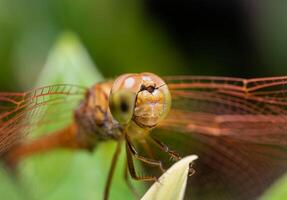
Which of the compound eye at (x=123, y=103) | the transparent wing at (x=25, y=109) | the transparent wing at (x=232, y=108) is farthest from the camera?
the transparent wing at (x=232, y=108)

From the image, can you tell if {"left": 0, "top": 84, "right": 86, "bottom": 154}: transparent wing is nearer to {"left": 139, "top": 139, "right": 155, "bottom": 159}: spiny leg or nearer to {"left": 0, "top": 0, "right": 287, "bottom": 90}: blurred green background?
{"left": 139, "top": 139, "right": 155, "bottom": 159}: spiny leg

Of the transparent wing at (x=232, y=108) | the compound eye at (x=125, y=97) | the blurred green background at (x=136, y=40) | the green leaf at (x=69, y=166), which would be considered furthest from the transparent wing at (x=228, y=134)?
the blurred green background at (x=136, y=40)

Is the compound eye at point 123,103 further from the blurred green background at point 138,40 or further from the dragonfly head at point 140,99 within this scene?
the blurred green background at point 138,40

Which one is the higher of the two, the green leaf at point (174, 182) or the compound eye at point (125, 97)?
the compound eye at point (125, 97)

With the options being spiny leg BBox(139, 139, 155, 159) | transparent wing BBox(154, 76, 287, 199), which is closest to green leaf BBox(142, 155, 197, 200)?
spiny leg BBox(139, 139, 155, 159)

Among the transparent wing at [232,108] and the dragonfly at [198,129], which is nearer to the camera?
the dragonfly at [198,129]

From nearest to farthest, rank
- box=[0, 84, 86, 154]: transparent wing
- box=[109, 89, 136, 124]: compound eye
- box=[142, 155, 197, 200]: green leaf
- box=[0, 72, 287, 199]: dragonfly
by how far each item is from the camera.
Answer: box=[142, 155, 197, 200]: green leaf → box=[109, 89, 136, 124]: compound eye → box=[0, 84, 86, 154]: transparent wing → box=[0, 72, 287, 199]: dragonfly

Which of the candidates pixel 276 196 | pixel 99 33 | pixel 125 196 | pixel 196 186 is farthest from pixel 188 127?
pixel 99 33
